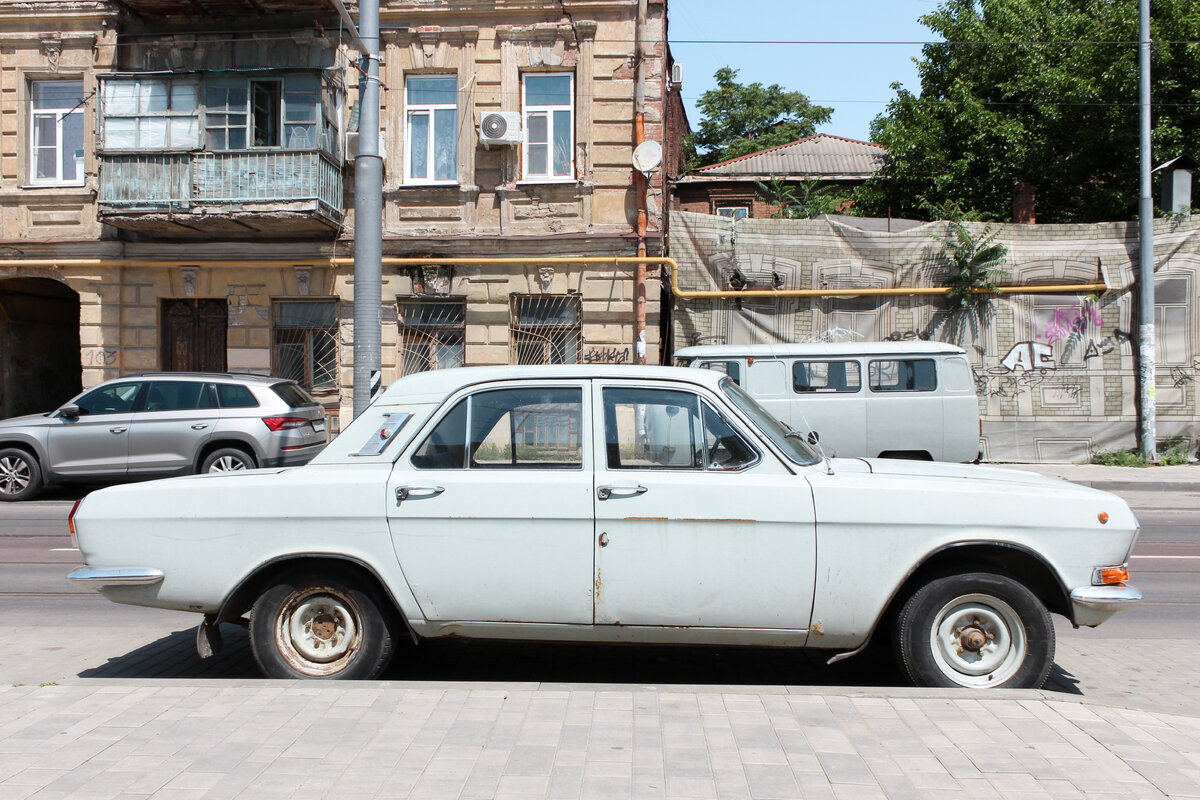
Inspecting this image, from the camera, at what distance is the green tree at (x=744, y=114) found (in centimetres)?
4297

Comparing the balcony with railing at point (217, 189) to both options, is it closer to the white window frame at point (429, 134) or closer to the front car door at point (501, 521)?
the white window frame at point (429, 134)

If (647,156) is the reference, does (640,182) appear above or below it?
below

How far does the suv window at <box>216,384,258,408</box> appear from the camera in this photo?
1237cm

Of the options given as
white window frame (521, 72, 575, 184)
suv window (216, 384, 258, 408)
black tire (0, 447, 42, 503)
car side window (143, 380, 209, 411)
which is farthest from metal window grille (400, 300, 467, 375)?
black tire (0, 447, 42, 503)

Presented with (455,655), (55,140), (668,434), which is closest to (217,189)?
(55,140)

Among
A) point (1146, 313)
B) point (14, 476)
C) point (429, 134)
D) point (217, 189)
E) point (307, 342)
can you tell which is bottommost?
point (14, 476)

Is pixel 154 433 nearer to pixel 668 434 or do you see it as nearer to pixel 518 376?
pixel 518 376

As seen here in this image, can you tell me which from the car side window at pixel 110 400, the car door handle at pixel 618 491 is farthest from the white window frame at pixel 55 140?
the car door handle at pixel 618 491

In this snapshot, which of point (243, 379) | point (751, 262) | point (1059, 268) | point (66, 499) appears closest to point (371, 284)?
point (243, 379)

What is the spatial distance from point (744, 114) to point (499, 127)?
29.7 meters

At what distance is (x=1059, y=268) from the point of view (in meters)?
16.8

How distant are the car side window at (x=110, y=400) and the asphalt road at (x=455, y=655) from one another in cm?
524

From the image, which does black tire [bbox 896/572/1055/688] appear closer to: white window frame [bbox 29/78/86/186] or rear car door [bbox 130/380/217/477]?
rear car door [bbox 130/380/217/477]

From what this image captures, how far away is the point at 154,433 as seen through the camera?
12273mm
